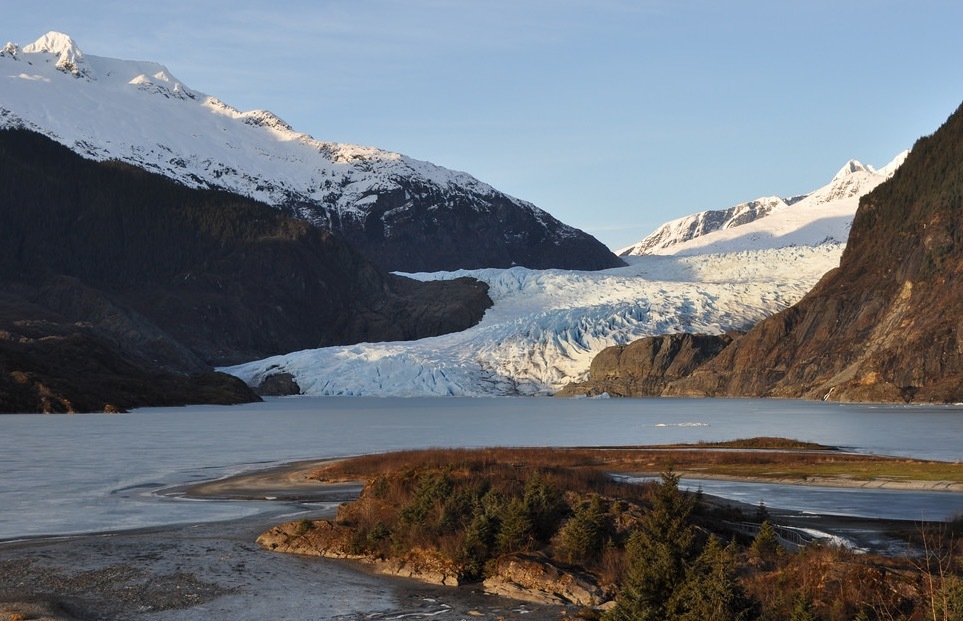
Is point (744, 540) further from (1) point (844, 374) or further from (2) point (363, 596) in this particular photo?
(1) point (844, 374)

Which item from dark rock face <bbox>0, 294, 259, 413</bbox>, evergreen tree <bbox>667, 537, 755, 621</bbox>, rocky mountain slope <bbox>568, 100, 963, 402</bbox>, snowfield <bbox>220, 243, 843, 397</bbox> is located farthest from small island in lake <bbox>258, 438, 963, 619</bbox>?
snowfield <bbox>220, 243, 843, 397</bbox>

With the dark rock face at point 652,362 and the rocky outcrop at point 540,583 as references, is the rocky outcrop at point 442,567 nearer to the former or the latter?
the rocky outcrop at point 540,583

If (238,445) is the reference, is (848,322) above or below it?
above

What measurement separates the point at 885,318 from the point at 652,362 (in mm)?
40925

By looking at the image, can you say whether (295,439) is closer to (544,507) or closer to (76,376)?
(544,507)

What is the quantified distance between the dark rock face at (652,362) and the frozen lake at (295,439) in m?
33.7

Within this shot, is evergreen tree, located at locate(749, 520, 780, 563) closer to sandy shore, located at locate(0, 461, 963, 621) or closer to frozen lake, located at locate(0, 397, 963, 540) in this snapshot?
sandy shore, located at locate(0, 461, 963, 621)

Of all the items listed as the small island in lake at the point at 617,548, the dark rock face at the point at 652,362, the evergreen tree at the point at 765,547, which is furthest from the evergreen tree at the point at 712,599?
the dark rock face at the point at 652,362

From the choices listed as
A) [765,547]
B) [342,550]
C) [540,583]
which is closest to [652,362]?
[342,550]

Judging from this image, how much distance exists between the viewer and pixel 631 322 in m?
194

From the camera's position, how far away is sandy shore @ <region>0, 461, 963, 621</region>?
71.6 feet

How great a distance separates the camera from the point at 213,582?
24.5m

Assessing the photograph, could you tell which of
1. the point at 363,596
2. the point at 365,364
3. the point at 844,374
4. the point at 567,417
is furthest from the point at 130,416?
the point at 363,596

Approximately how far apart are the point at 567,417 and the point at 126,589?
91.8 metres
